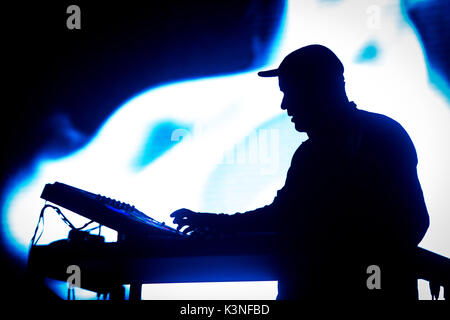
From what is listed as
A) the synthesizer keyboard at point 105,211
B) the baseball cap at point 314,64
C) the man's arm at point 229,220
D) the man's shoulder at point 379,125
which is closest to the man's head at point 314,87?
the baseball cap at point 314,64

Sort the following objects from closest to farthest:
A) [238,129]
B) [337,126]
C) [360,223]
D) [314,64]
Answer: [360,223] → [337,126] → [314,64] → [238,129]

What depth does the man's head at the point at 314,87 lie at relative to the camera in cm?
134

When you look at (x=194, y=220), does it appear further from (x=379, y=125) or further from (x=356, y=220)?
(x=379, y=125)

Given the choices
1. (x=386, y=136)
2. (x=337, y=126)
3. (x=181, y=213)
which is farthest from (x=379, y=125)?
(x=181, y=213)

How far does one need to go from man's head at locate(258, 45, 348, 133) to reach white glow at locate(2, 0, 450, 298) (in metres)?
0.73

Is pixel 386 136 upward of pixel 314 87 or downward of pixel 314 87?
downward

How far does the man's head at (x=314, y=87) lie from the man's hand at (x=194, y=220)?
48cm

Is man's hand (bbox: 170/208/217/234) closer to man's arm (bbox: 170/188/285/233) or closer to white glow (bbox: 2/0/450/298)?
man's arm (bbox: 170/188/285/233)

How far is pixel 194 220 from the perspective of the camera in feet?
4.20

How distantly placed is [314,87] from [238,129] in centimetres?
99

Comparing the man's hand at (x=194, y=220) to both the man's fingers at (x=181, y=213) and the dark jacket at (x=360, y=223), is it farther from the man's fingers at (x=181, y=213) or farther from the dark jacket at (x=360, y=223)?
the dark jacket at (x=360, y=223)
